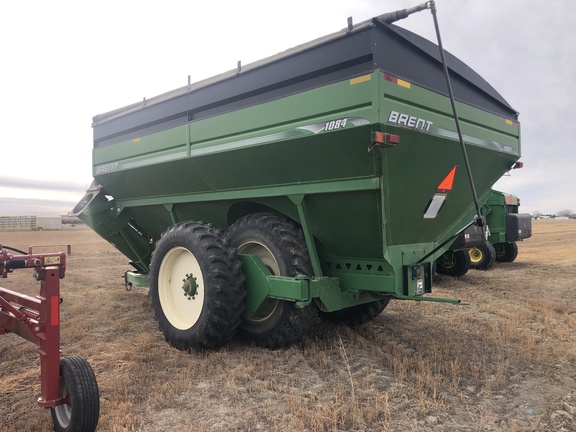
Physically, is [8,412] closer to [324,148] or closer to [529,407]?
[324,148]

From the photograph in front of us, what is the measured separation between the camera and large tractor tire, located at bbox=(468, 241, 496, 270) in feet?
35.9

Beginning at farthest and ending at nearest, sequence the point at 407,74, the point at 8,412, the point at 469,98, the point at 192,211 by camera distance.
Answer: the point at 192,211 < the point at 469,98 < the point at 407,74 < the point at 8,412

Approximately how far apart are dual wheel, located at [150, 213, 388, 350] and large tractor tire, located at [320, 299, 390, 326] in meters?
1.00

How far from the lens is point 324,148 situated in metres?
3.73

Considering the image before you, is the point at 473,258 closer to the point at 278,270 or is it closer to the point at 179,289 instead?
the point at 278,270

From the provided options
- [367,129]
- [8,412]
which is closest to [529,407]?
[367,129]

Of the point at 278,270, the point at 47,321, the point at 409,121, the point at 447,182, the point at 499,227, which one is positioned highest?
the point at 409,121

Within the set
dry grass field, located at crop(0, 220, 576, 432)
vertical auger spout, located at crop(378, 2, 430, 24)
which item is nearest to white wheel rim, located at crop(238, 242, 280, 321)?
dry grass field, located at crop(0, 220, 576, 432)

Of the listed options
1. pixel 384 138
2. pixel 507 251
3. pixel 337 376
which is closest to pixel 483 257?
pixel 507 251

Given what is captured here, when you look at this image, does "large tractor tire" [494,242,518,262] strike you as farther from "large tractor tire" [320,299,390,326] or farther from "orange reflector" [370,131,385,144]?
"orange reflector" [370,131,385,144]

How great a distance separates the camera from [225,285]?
13.9ft

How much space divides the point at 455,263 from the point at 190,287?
6949 mm

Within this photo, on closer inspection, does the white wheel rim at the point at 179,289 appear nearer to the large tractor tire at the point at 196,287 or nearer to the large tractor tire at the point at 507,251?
the large tractor tire at the point at 196,287

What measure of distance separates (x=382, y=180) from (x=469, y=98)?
156 centimetres
